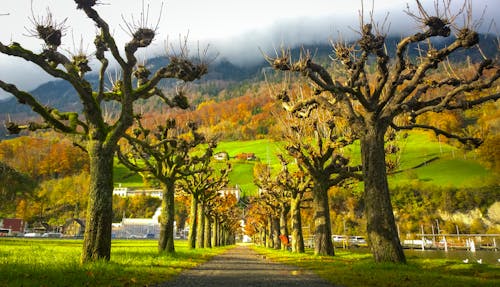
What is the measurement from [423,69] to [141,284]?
46.4ft

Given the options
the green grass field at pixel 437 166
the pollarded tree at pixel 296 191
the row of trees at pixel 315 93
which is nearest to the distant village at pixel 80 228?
the green grass field at pixel 437 166

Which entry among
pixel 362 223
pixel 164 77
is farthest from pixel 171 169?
pixel 362 223

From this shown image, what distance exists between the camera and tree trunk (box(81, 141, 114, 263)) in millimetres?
13453

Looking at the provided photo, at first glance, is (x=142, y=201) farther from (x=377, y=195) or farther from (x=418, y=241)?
(x=377, y=195)

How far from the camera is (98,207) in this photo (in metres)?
13.8

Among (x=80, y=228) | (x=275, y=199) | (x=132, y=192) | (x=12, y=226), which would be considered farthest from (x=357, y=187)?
(x=132, y=192)

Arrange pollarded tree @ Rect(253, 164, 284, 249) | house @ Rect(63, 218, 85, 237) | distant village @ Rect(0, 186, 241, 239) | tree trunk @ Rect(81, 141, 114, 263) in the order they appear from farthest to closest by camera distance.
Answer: house @ Rect(63, 218, 85, 237) → distant village @ Rect(0, 186, 241, 239) → pollarded tree @ Rect(253, 164, 284, 249) → tree trunk @ Rect(81, 141, 114, 263)

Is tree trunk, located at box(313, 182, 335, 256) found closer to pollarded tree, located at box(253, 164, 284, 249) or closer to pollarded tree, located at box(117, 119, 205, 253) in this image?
pollarded tree, located at box(117, 119, 205, 253)

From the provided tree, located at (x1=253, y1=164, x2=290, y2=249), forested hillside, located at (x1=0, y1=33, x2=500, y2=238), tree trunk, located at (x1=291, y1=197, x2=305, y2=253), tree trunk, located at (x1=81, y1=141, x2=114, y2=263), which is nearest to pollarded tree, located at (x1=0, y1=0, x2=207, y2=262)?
tree trunk, located at (x1=81, y1=141, x2=114, y2=263)

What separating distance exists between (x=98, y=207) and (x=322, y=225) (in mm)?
16317

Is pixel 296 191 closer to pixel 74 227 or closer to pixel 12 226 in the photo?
pixel 74 227

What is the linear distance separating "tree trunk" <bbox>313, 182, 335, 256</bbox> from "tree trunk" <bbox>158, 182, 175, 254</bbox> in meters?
10.2

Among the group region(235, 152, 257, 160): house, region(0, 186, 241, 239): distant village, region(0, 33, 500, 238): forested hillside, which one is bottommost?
region(0, 186, 241, 239): distant village

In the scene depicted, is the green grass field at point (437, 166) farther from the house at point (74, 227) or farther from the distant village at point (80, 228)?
the distant village at point (80, 228)
